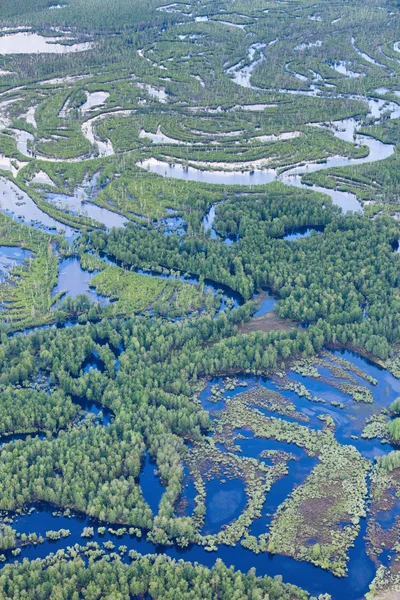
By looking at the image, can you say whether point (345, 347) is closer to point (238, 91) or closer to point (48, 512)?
point (48, 512)

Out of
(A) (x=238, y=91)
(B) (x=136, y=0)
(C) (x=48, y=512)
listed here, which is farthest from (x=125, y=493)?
(B) (x=136, y=0)

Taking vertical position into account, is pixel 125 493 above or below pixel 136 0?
below

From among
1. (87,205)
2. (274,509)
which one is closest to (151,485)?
(274,509)

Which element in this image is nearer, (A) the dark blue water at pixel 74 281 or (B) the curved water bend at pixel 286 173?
(A) the dark blue water at pixel 74 281

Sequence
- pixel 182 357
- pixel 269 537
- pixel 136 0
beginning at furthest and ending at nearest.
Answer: pixel 136 0 < pixel 182 357 < pixel 269 537

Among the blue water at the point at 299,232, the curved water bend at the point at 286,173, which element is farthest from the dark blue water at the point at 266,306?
the curved water bend at the point at 286,173

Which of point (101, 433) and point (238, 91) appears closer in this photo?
point (101, 433)

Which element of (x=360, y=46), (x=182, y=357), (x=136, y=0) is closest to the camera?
(x=182, y=357)

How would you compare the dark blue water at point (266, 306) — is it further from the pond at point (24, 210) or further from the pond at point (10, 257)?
the pond at point (10, 257)

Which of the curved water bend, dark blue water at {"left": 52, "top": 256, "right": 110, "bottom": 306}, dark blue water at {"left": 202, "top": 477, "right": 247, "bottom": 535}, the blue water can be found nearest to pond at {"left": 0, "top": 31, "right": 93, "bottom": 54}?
the curved water bend
